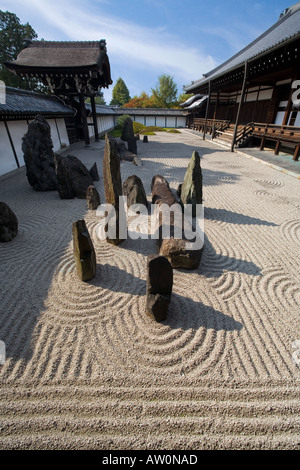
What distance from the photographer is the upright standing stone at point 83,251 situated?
3.56 m

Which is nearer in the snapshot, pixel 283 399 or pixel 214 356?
pixel 283 399

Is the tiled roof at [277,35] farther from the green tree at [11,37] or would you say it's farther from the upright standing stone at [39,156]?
the green tree at [11,37]

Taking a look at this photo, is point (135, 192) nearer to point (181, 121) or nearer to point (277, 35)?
point (277, 35)

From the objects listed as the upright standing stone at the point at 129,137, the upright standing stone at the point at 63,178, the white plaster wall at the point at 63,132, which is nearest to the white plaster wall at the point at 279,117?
the upright standing stone at the point at 129,137

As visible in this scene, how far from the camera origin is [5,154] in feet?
31.5

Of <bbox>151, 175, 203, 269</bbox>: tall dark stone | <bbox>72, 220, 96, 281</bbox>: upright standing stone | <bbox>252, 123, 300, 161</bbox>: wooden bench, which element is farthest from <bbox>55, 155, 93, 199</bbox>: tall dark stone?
<bbox>252, 123, 300, 161</bbox>: wooden bench

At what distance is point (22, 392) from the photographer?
7.80ft

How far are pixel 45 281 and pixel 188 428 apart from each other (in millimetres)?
3025

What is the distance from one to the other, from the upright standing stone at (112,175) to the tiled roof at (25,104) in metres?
6.41

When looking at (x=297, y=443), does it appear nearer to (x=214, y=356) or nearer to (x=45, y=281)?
(x=214, y=356)

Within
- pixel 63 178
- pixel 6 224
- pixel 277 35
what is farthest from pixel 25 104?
pixel 277 35

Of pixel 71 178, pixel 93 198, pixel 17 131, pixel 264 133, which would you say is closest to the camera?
pixel 93 198

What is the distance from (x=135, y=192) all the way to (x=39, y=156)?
391 centimetres
